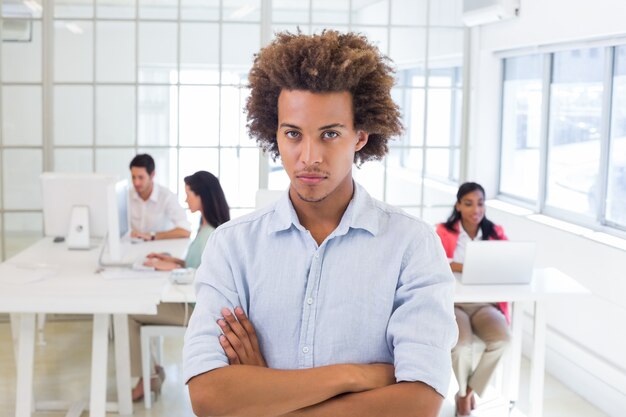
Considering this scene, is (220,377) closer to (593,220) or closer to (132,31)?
(593,220)

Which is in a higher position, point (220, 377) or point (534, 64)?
point (534, 64)

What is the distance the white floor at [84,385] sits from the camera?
4535mm

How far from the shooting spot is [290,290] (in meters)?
1.57

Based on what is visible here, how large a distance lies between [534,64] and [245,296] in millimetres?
4551

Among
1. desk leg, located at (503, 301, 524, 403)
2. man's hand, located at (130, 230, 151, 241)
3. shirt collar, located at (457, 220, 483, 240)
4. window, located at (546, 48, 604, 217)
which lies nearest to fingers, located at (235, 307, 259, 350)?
desk leg, located at (503, 301, 524, 403)

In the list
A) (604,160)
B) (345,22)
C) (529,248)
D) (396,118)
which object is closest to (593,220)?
(604,160)

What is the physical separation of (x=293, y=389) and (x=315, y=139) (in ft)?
1.37

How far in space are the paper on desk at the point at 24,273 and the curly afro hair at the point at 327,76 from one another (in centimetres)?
276

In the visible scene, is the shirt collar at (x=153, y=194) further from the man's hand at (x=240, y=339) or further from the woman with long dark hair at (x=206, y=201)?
the man's hand at (x=240, y=339)

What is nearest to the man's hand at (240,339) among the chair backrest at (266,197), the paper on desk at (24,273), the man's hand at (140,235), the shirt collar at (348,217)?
the shirt collar at (348,217)

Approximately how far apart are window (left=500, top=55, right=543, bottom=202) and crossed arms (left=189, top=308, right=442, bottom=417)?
4.41 metres

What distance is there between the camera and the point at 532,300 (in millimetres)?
4152

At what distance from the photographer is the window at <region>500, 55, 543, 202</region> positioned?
19.0 ft

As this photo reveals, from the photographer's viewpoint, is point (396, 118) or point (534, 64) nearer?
→ point (396, 118)
